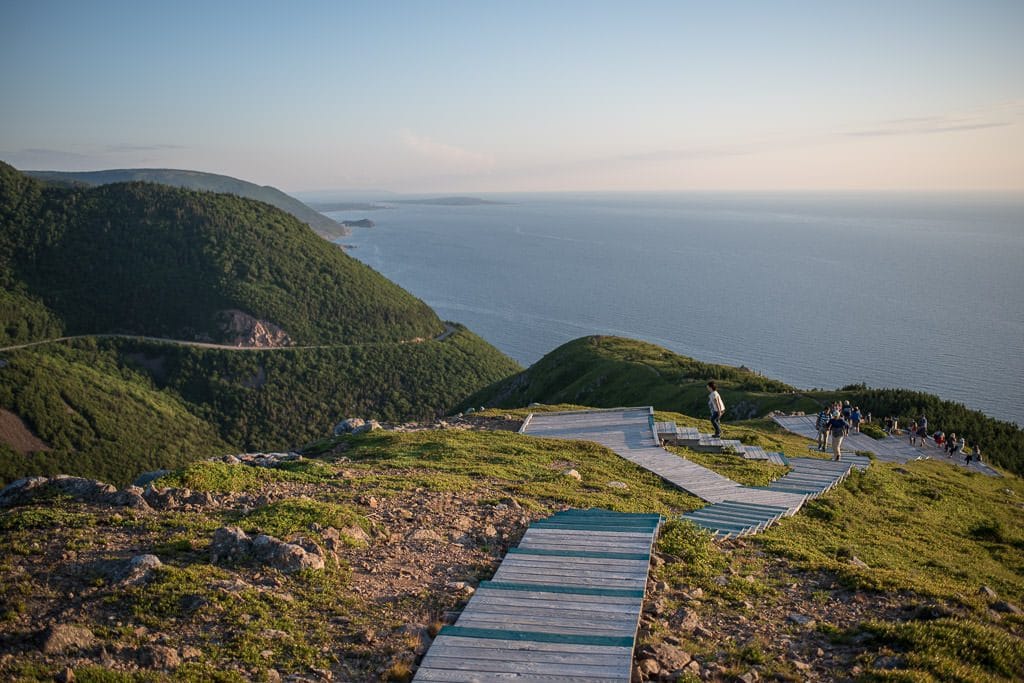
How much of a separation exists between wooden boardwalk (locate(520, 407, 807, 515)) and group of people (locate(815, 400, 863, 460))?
5.82 m

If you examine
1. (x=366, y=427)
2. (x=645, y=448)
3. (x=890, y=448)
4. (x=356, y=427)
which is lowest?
(x=890, y=448)

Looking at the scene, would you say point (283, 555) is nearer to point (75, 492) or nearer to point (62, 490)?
point (75, 492)

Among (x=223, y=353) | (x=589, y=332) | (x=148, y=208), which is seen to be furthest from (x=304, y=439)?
(x=589, y=332)

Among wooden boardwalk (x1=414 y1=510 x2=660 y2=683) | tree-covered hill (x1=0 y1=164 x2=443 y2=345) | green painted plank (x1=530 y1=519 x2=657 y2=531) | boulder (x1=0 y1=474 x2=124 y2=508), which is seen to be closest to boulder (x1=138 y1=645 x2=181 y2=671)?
wooden boardwalk (x1=414 y1=510 x2=660 y2=683)

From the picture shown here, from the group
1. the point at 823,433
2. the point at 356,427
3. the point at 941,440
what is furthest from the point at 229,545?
the point at 941,440

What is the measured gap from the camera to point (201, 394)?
81.4 meters

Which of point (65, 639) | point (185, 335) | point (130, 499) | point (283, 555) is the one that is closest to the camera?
point (65, 639)

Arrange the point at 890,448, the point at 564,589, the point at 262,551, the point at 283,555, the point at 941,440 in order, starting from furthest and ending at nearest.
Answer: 1. the point at 941,440
2. the point at 890,448
3. the point at 262,551
4. the point at 283,555
5. the point at 564,589

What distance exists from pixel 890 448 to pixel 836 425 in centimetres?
797

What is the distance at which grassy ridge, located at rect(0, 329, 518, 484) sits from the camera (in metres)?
62.9

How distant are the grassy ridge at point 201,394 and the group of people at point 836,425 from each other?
2271 inches

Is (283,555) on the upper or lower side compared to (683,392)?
upper

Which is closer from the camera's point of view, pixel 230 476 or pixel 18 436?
pixel 230 476

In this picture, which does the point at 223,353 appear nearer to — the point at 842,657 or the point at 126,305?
the point at 126,305
